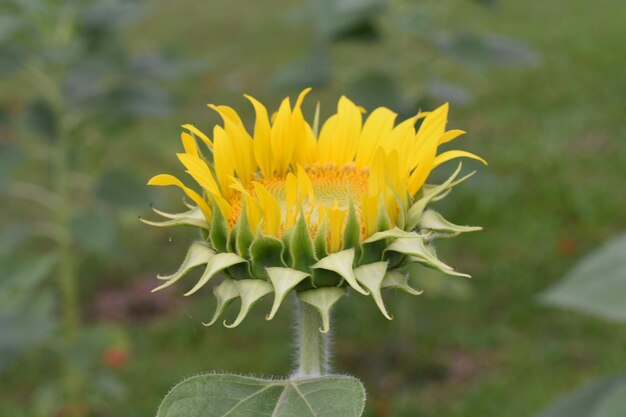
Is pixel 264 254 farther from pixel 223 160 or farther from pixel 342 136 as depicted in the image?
pixel 342 136

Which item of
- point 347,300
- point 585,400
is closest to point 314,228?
point 585,400

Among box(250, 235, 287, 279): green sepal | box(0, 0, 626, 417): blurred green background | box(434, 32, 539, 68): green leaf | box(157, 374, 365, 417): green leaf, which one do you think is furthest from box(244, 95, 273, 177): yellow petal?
box(434, 32, 539, 68): green leaf

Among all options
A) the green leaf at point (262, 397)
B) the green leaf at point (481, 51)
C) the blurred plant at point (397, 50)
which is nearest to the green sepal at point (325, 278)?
the green leaf at point (262, 397)

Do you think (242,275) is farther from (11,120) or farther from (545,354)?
(545,354)

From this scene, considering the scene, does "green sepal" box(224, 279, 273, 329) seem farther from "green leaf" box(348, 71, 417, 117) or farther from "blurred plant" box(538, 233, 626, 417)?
"green leaf" box(348, 71, 417, 117)

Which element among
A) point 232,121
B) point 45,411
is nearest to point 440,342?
point 45,411
